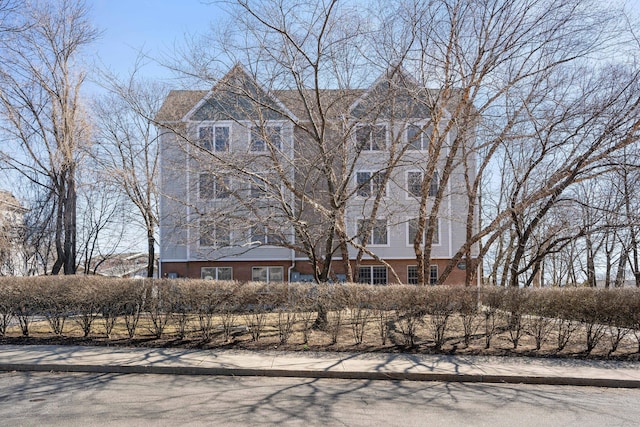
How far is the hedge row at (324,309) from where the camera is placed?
11.0 meters

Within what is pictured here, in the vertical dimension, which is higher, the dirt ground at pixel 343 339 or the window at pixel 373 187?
the window at pixel 373 187

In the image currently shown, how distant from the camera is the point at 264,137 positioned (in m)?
13.9

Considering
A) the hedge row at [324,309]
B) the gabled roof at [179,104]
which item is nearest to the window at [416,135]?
the hedge row at [324,309]

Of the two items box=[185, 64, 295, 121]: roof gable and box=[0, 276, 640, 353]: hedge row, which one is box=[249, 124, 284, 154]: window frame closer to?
box=[185, 64, 295, 121]: roof gable

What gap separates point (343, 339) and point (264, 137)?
589cm

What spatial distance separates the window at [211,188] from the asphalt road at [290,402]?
7.03 m

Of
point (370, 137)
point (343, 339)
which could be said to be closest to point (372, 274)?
point (370, 137)

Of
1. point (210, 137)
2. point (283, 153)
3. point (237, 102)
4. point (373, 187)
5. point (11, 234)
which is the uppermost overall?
point (237, 102)

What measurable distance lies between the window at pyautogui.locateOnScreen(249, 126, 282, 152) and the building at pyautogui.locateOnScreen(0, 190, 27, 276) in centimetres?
1140

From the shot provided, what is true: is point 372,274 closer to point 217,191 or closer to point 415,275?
point 415,275

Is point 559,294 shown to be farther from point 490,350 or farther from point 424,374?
point 424,374

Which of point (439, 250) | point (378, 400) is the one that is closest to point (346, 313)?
point (378, 400)

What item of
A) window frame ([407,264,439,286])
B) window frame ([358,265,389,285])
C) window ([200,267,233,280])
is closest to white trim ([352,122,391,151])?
window frame ([358,265,389,285])

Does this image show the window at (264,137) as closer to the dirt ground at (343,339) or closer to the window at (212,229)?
the window at (212,229)
